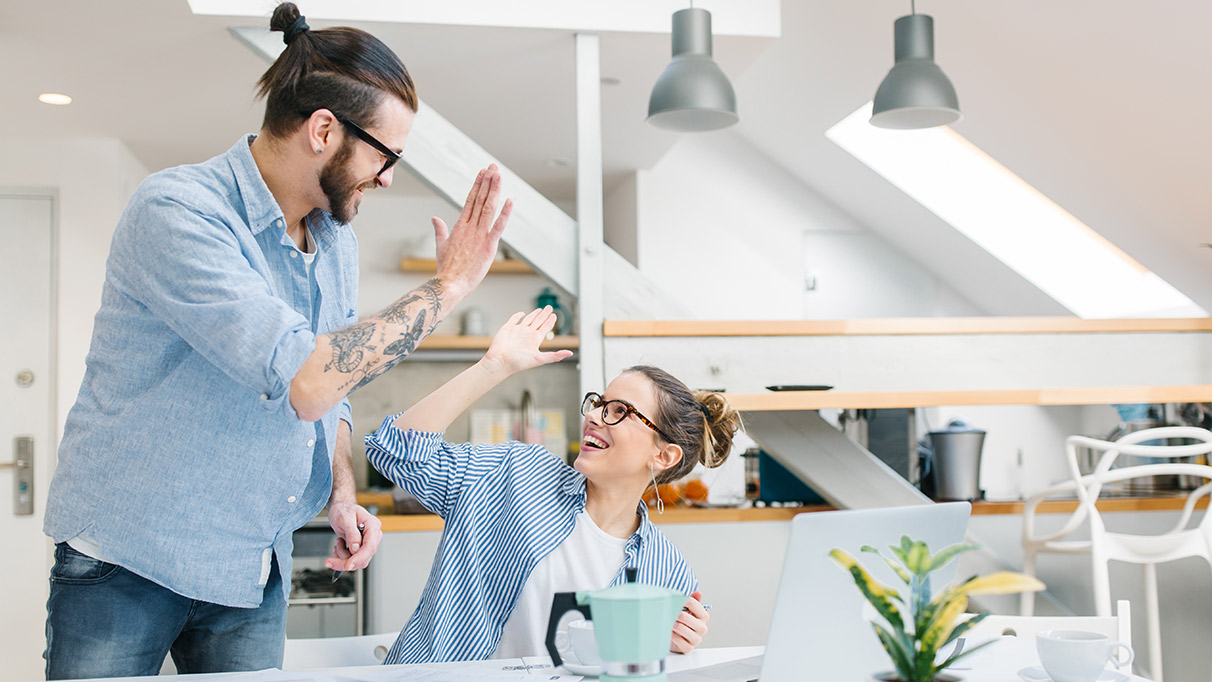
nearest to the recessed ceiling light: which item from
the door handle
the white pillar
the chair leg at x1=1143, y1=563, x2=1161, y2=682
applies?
the door handle

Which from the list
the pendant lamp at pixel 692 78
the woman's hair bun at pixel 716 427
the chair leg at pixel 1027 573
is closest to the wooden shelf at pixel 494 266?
the pendant lamp at pixel 692 78

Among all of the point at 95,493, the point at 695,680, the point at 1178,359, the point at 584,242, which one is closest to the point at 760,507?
the point at 584,242

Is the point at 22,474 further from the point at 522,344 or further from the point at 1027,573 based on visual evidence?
the point at 1027,573

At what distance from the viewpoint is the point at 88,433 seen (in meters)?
1.34

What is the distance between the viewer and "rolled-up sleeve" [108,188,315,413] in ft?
3.91

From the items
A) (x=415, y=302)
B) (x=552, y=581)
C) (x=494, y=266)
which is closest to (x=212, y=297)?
(x=415, y=302)

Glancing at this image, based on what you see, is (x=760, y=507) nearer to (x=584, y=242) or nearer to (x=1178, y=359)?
(x=584, y=242)

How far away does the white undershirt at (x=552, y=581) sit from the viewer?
1619mm

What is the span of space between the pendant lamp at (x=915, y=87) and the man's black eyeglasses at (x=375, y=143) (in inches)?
73.3

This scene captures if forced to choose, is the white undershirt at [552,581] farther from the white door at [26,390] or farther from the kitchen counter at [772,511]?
the white door at [26,390]

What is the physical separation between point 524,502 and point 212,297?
705mm

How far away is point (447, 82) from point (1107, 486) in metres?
3.17

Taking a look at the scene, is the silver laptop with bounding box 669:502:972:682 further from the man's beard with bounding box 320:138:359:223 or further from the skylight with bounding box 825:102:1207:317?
the skylight with bounding box 825:102:1207:317

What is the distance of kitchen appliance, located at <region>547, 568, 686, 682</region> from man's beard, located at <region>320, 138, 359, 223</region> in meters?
0.76
